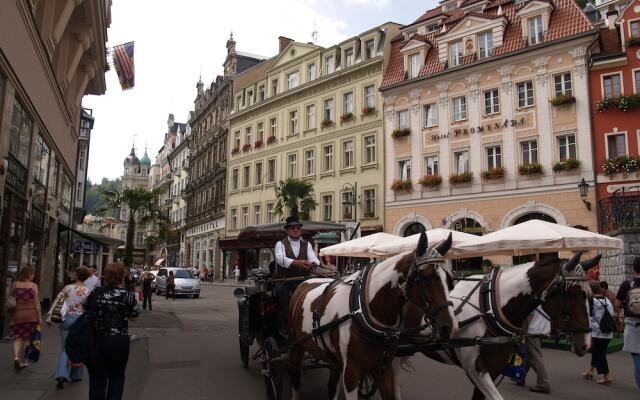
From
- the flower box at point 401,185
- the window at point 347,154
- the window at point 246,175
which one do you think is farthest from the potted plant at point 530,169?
the window at point 246,175

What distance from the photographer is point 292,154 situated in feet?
132

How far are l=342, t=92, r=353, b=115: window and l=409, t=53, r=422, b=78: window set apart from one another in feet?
18.4

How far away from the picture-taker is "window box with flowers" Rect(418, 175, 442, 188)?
28.3m

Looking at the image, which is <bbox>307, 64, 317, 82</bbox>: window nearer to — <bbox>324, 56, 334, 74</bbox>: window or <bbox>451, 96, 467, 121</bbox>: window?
<bbox>324, 56, 334, 74</bbox>: window

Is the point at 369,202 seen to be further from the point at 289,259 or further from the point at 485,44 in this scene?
the point at 289,259

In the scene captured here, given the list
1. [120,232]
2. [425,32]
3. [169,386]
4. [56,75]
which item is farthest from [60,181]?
[120,232]

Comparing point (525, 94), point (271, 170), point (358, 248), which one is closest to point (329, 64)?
point (271, 170)

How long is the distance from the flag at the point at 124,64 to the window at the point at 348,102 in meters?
18.2

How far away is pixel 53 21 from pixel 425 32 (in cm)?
2423

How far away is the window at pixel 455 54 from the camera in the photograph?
94.2 ft

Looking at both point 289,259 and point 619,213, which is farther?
point 619,213

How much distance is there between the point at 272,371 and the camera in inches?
259

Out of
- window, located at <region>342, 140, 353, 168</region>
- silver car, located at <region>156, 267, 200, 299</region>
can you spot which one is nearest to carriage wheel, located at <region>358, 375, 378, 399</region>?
silver car, located at <region>156, 267, 200, 299</region>

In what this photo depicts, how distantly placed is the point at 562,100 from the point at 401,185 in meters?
9.68
